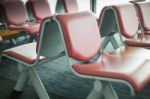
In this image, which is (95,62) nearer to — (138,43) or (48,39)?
(48,39)

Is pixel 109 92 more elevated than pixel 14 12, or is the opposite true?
pixel 14 12

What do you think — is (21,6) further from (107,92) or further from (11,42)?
(107,92)

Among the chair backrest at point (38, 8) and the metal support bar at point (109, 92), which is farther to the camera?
the chair backrest at point (38, 8)

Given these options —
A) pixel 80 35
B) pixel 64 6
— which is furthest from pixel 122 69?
pixel 64 6

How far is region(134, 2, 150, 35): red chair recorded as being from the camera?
8.56 ft

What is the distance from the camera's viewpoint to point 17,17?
3273 millimetres

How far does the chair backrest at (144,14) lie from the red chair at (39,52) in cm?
126

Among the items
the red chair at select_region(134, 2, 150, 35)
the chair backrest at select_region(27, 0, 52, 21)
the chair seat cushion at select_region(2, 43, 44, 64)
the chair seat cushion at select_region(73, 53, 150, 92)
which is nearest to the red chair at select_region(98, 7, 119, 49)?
the red chair at select_region(134, 2, 150, 35)

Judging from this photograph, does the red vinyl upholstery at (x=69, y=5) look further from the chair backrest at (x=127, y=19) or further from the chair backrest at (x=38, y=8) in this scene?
the chair backrest at (x=127, y=19)

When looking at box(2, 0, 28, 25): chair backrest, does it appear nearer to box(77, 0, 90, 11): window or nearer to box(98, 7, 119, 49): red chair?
box(98, 7, 119, 49): red chair

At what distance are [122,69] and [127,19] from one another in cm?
93

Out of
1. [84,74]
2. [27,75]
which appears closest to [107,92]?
[84,74]

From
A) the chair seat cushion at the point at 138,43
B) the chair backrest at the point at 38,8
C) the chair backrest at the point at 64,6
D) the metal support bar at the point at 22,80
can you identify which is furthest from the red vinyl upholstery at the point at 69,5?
the metal support bar at the point at 22,80

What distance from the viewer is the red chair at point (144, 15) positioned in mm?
2609
